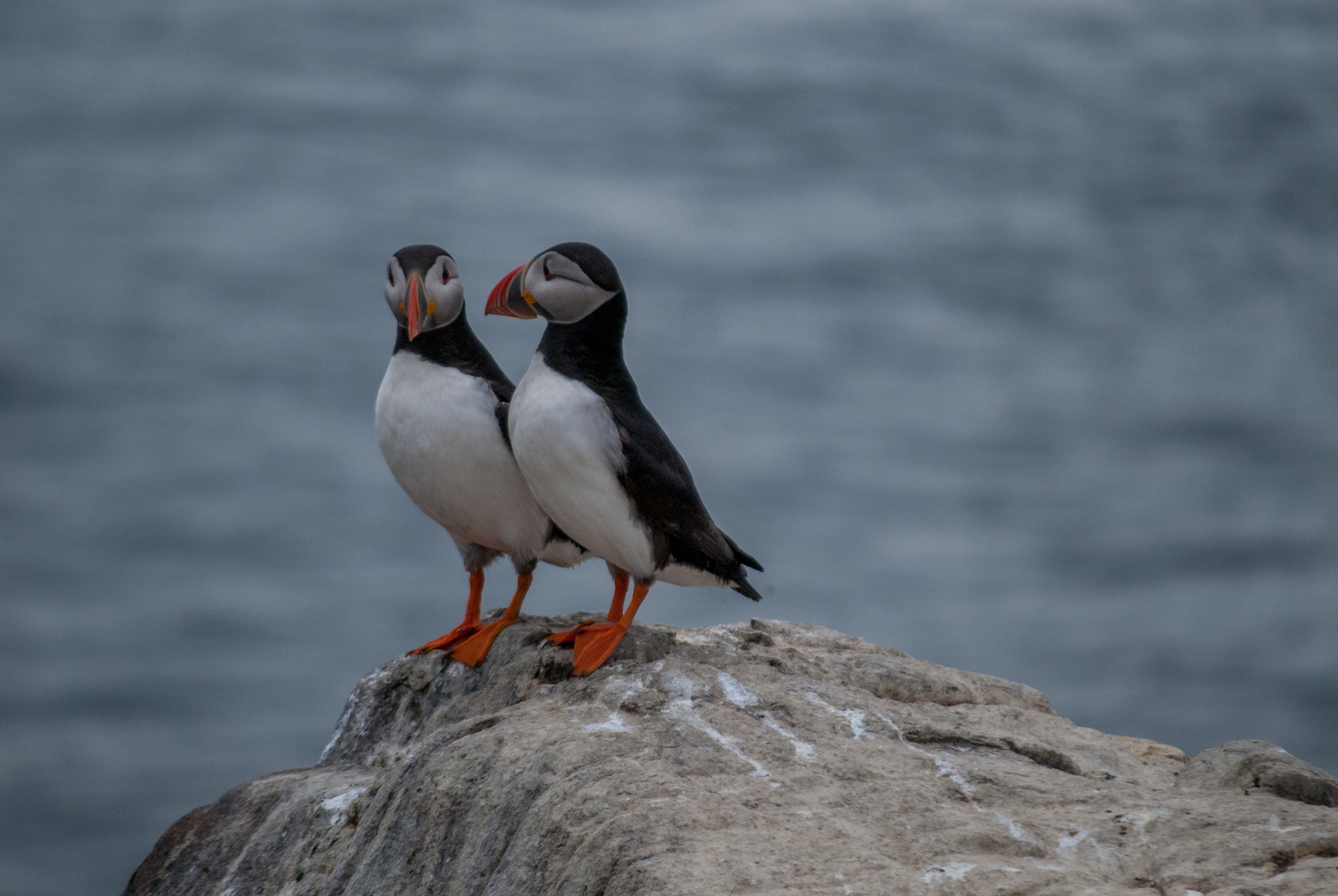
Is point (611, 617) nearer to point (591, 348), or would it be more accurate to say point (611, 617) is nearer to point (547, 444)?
point (547, 444)

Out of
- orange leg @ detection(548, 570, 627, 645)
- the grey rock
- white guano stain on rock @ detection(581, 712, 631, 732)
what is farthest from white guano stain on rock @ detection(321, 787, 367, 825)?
the grey rock

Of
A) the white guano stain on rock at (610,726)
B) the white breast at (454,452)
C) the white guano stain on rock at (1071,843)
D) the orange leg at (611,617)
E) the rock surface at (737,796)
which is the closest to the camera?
the rock surface at (737,796)

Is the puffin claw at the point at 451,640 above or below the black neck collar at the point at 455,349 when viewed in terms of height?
below

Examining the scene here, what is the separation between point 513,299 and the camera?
4.45m

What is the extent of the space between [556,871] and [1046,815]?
4.40 ft

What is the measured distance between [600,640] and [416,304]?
138cm

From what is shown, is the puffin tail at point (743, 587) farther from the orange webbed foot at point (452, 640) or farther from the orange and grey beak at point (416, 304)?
the orange and grey beak at point (416, 304)

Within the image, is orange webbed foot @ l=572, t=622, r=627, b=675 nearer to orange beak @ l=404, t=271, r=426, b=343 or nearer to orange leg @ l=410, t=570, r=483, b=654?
orange leg @ l=410, t=570, r=483, b=654

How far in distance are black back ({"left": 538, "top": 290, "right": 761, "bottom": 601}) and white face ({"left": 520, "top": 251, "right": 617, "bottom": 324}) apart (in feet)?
0.10

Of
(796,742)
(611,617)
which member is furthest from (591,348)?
(796,742)

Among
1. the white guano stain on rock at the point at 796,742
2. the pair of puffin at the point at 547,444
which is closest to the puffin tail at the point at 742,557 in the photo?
the pair of puffin at the point at 547,444

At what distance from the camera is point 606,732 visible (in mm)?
3777

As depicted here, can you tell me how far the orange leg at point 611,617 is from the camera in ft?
14.8

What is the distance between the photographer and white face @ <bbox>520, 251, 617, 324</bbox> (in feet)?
14.2
